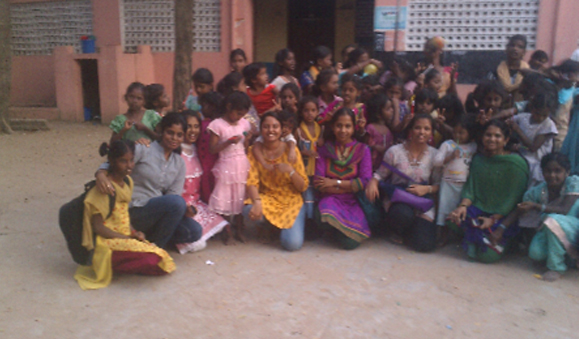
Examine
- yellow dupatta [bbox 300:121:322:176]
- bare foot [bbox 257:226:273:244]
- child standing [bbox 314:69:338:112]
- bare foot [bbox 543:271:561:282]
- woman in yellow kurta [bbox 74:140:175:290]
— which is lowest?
bare foot [bbox 257:226:273:244]

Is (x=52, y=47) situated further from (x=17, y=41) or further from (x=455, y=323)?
(x=455, y=323)

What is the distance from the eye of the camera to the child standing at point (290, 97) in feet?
13.9

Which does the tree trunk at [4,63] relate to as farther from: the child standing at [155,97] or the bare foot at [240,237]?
the bare foot at [240,237]

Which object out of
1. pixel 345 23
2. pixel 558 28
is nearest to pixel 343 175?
pixel 558 28

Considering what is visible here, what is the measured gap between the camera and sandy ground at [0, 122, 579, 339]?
105 inches

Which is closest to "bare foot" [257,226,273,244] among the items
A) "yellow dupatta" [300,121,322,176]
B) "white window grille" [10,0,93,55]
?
"yellow dupatta" [300,121,322,176]

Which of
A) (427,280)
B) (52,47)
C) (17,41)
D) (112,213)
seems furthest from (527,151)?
(17,41)

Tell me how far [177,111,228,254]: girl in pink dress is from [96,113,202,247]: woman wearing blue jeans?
0.37ft

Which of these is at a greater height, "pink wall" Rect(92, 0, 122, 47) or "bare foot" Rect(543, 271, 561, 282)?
"pink wall" Rect(92, 0, 122, 47)

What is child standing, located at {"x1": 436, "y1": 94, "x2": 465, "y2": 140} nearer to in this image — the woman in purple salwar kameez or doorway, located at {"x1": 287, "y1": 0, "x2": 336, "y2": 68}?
the woman in purple salwar kameez

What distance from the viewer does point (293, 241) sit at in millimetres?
3803

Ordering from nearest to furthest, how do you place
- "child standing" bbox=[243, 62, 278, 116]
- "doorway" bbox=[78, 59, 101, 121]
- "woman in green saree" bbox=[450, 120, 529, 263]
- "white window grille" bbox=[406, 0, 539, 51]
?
1. "woman in green saree" bbox=[450, 120, 529, 263]
2. "child standing" bbox=[243, 62, 278, 116]
3. "white window grille" bbox=[406, 0, 539, 51]
4. "doorway" bbox=[78, 59, 101, 121]

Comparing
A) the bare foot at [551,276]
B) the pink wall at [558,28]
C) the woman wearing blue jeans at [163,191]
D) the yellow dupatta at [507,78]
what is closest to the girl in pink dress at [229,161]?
the woman wearing blue jeans at [163,191]

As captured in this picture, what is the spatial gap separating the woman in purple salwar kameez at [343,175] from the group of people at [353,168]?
0.03 feet
